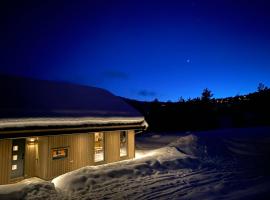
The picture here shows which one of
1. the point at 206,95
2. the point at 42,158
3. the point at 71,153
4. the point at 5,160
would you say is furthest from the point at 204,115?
the point at 5,160

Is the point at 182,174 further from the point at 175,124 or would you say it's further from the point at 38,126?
the point at 175,124

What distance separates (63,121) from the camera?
11.4 metres

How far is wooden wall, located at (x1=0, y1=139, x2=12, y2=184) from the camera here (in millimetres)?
9962

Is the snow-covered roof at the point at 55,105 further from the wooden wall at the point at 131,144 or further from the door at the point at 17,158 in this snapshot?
the door at the point at 17,158

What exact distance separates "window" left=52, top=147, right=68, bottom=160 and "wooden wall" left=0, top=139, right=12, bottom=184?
1996 millimetres

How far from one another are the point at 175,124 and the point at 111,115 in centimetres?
2564

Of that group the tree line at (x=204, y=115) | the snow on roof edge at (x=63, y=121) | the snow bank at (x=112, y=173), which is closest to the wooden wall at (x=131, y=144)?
the snow on roof edge at (x=63, y=121)

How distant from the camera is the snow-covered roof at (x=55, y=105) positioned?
10367mm

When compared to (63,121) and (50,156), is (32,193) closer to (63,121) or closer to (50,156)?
(50,156)

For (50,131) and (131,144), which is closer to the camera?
(50,131)

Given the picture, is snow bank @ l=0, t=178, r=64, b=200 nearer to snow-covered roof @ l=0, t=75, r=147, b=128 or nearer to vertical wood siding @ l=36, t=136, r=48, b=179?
vertical wood siding @ l=36, t=136, r=48, b=179

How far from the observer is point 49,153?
11.2 m

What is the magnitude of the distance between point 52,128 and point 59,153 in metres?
1.62

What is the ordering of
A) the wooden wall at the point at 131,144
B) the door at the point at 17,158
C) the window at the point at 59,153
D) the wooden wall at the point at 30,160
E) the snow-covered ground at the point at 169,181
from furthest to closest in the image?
the wooden wall at the point at 131,144 → the window at the point at 59,153 → the wooden wall at the point at 30,160 → the door at the point at 17,158 → the snow-covered ground at the point at 169,181
